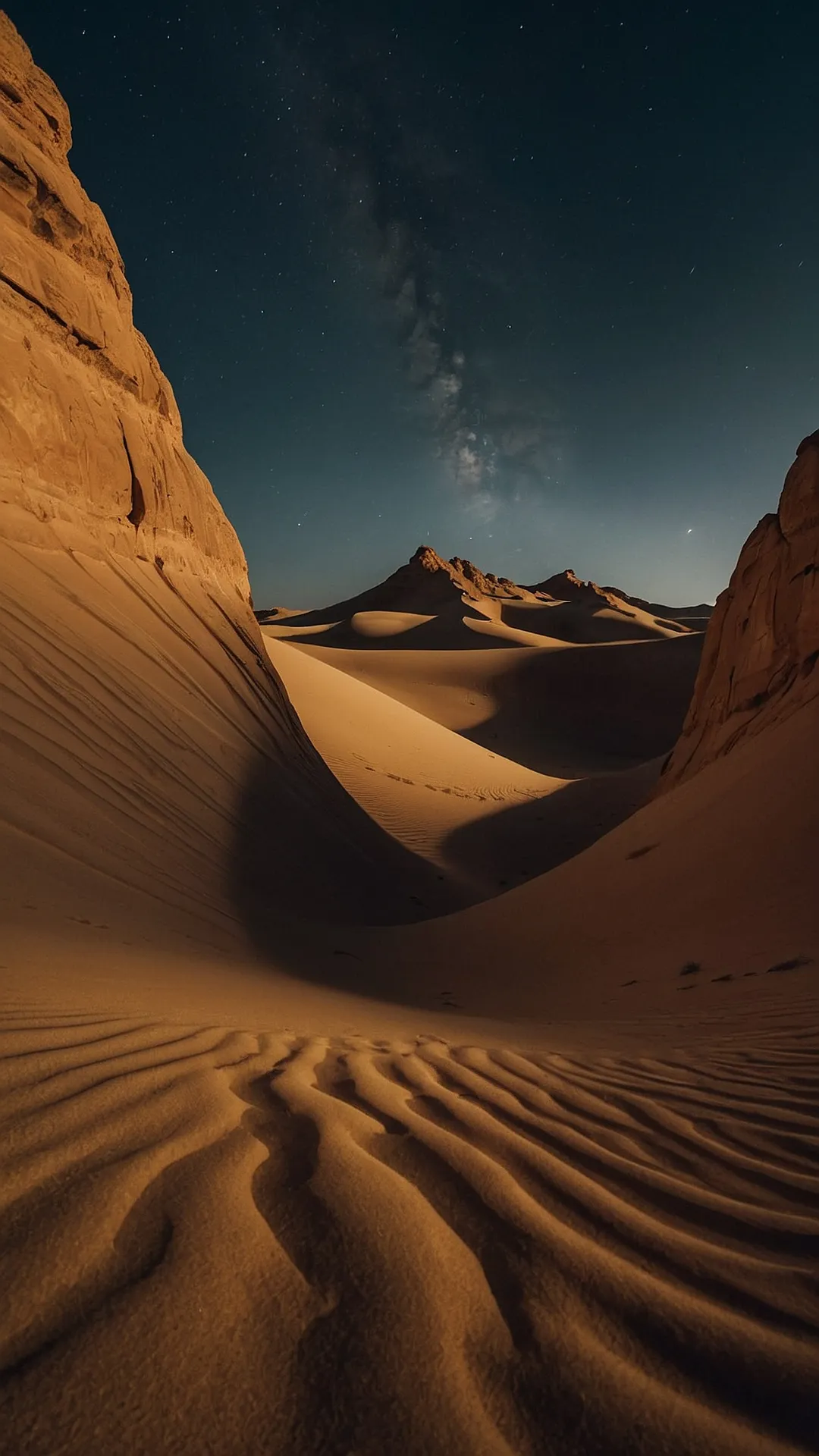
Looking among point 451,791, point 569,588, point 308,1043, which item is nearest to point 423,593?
point 569,588

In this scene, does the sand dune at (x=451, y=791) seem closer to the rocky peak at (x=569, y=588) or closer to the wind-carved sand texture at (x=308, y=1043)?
the wind-carved sand texture at (x=308, y=1043)

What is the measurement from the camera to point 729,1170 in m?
1.66

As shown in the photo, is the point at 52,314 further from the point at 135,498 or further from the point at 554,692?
→ the point at 554,692

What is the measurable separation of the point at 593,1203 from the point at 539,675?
3690 centimetres

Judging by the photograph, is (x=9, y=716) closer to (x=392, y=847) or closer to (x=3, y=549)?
(x=3, y=549)

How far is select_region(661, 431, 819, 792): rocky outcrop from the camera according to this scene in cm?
715

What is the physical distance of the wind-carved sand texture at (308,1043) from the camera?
93 cm

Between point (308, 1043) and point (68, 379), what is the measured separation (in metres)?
8.06

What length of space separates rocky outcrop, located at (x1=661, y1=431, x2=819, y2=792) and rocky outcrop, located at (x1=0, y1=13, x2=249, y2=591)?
782 centimetres

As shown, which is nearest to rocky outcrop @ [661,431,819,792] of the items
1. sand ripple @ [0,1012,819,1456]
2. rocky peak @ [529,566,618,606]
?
sand ripple @ [0,1012,819,1456]

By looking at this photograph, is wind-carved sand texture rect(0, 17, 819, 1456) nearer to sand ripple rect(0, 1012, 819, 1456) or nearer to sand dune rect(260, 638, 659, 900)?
sand ripple rect(0, 1012, 819, 1456)

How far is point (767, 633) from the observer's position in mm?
7883

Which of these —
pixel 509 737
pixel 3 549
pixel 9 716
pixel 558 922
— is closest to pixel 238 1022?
pixel 9 716

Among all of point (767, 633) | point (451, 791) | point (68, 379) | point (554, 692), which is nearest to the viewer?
point (68, 379)
